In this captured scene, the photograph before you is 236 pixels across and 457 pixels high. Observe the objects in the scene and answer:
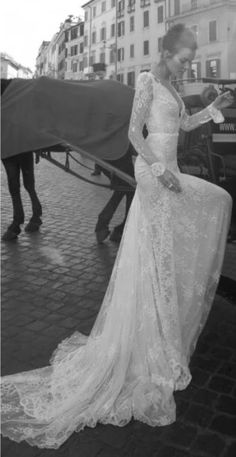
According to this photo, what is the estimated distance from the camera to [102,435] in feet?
6.42

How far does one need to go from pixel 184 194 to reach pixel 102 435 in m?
1.28

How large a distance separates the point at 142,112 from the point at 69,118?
64.3 inches

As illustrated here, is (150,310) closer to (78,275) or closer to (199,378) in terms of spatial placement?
(199,378)

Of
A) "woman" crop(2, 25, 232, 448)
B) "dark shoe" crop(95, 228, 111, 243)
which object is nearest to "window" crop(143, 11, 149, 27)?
"woman" crop(2, 25, 232, 448)

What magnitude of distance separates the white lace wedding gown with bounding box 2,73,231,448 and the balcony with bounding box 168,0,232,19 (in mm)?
511

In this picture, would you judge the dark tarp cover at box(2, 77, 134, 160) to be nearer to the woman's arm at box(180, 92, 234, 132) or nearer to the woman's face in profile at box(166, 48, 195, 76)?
the woman's arm at box(180, 92, 234, 132)

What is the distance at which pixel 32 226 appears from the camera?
5.65 metres

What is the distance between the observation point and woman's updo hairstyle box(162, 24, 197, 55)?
2.13 metres

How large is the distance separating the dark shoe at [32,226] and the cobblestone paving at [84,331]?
0.12 m

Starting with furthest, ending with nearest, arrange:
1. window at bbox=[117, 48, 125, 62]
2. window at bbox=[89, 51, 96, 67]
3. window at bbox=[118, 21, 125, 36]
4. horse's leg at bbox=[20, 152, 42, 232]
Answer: horse's leg at bbox=[20, 152, 42, 232], window at bbox=[89, 51, 96, 67], window at bbox=[117, 48, 125, 62], window at bbox=[118, 21, 125, 36]

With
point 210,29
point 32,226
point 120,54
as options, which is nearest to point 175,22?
point 210,29

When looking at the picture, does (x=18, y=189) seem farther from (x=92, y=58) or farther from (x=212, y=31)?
(x=212, y=31)

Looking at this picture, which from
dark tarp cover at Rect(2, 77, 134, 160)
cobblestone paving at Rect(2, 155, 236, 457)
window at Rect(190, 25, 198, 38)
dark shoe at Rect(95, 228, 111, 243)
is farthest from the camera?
dark shoe at Rect(95, 228, 111, 243)

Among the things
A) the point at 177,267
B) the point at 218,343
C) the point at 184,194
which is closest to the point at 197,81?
the point at 184,194
